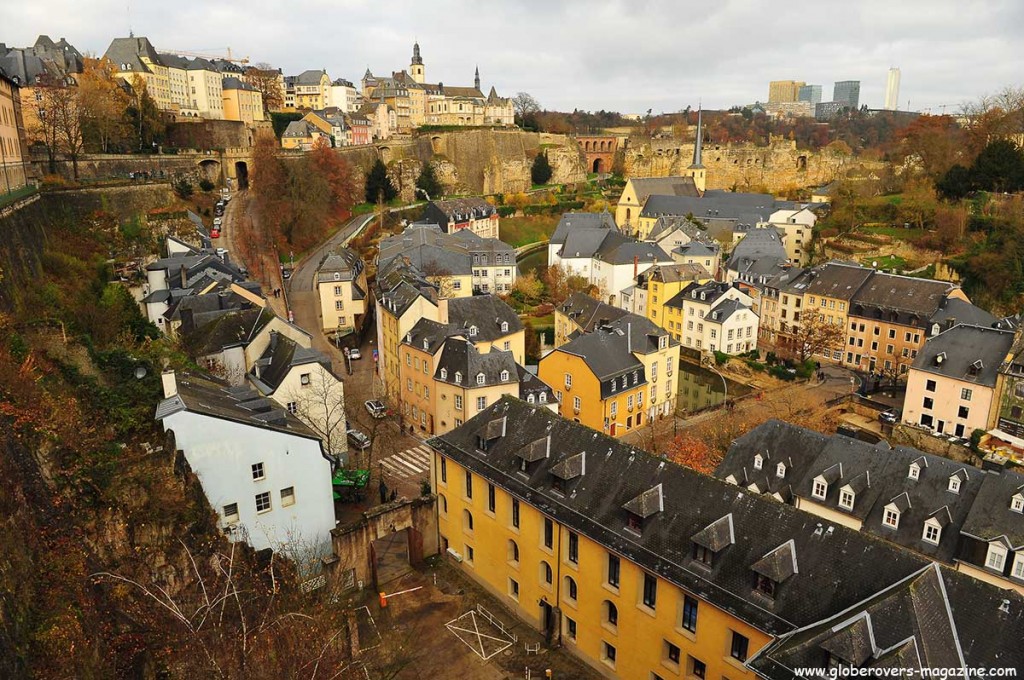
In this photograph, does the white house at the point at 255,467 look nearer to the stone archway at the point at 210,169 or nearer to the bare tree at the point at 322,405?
the bare tree at the point at 322,405

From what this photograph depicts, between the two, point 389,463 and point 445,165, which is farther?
point 445,165

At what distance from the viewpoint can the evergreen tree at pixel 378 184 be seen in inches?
3228

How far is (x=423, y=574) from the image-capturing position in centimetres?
2447

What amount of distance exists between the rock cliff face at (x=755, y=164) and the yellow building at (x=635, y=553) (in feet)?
330

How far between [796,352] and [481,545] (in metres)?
37.2

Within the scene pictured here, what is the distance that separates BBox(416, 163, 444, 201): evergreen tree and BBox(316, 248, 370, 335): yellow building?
4112cm

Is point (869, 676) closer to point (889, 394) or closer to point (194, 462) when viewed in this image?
point (194, 462)

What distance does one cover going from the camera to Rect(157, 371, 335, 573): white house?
2033 cm

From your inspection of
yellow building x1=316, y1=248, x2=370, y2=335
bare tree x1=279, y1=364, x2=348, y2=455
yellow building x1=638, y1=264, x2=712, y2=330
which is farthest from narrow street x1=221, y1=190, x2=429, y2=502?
yellow building x1=638, y1=264, x2=712, y2=330

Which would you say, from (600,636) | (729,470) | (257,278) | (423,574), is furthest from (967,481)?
(257,278)

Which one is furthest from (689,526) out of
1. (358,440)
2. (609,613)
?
(358,440)

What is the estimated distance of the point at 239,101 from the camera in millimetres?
86562

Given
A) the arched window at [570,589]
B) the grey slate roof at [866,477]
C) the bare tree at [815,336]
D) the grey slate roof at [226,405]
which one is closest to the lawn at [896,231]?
the bare tree at [815,336]

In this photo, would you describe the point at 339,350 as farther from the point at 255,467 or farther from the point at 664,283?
the point at 664,283
